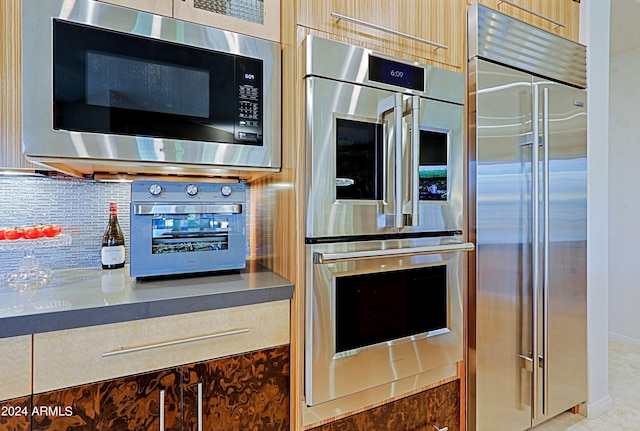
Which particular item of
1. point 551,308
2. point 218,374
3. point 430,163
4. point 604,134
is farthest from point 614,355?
point 218,374

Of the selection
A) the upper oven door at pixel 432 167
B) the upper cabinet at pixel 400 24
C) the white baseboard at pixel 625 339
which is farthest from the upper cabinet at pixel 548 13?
the white baseboard at pixel 625 339

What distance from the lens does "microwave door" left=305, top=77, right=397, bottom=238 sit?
1232 millimetres

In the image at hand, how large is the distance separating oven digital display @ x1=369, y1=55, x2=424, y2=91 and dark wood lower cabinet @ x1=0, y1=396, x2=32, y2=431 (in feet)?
4.78

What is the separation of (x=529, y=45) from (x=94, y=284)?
7.15ft

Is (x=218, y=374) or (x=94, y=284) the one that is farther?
(x=94, y=284)

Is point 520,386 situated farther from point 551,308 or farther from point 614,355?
point 614,355

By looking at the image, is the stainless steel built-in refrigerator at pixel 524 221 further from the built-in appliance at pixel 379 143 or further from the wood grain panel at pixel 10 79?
the wood grain panel at pixel 10 79

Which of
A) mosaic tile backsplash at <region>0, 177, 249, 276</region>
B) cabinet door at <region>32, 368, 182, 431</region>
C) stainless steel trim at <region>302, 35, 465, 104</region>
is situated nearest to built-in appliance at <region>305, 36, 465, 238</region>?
stainless steel trim at <region>302, 35, 465, 104</region>

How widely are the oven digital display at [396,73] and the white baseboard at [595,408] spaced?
79.8 inches

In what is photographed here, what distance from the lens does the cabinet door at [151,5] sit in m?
1.16

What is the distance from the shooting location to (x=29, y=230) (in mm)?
1237

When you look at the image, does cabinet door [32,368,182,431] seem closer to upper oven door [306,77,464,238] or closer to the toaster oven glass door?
upper oven door [306,77,464,238]

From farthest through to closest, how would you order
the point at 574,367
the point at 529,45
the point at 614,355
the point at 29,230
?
the point at 614,355 < the point at 574,367 < the point at 529,45 < the point at 29,230

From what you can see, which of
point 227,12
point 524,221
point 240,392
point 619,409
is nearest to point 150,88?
point 227,12
